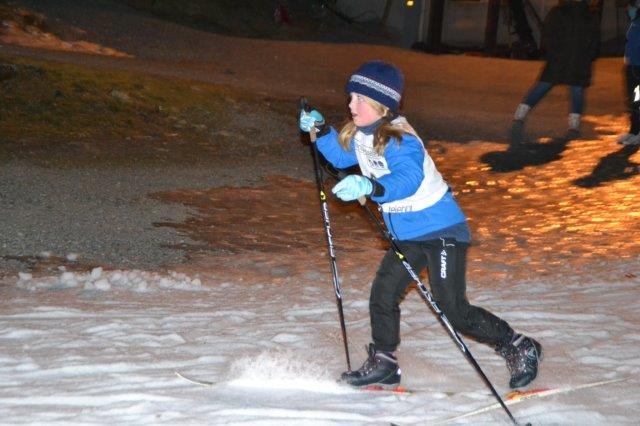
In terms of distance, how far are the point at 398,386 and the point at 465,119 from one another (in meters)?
10.8

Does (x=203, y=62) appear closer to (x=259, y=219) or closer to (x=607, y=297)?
(x=259, y=219)

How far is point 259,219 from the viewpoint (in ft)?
31.3

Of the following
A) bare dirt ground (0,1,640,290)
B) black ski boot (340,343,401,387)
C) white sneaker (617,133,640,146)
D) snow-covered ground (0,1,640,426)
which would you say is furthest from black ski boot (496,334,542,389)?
white sneaker (617,133,640,146)

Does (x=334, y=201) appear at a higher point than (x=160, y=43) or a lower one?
lower

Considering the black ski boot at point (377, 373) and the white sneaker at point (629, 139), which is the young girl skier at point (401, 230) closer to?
the black ski boot at point (377, 373)

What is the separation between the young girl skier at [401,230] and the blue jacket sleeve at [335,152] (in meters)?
0.21

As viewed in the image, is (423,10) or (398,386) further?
(423,10)

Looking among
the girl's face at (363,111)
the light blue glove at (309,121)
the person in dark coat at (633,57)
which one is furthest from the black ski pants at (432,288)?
the person in dark coat at (633,57)

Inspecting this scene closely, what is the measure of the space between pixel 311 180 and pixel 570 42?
4339mm

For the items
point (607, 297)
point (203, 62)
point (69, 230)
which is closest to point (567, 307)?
point (607, 297)

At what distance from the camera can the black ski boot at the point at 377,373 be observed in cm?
502

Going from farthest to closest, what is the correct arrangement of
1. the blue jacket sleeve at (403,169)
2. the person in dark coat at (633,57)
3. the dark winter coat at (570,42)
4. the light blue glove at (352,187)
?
the dark winter coat at (570,42), the person in dark coat at (633,57), the blue jacket sleeve at (403,169), the light blue glove at (352,187)

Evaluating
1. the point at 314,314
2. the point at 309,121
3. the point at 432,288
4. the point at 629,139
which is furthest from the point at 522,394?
the point at 629,139

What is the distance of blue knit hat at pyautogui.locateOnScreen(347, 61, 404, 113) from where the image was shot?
4.93 m
